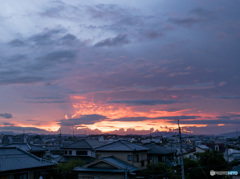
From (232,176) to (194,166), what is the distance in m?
5.90

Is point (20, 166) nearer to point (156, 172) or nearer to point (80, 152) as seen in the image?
point (156, 172)

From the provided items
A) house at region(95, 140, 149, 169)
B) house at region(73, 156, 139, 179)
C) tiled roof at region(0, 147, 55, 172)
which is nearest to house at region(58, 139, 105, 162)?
house at region(95, 140, 149, 169)

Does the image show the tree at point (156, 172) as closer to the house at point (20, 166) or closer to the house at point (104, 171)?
the house at point (104, 171)

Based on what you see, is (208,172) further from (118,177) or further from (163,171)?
(118,177)

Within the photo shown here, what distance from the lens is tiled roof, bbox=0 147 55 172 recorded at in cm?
2741

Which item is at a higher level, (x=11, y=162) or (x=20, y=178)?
(x=11, y=162)

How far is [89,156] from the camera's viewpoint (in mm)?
55406

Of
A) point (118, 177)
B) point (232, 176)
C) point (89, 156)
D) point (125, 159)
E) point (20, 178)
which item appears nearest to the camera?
point (20, 178)

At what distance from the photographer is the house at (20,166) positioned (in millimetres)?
26805

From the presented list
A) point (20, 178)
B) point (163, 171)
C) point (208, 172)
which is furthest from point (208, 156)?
point (20, 178)

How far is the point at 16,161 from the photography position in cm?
2942

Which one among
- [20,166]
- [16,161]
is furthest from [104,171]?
[16,161]

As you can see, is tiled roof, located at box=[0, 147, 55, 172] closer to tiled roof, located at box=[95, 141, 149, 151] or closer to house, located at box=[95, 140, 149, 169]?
house, located at box=[95, 140, 149, 169]

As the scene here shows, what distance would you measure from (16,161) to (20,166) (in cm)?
131
